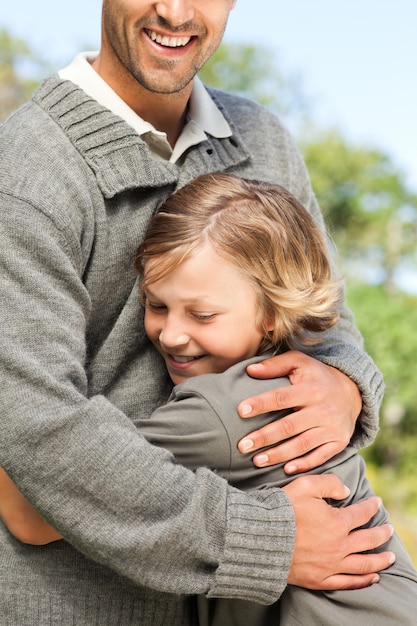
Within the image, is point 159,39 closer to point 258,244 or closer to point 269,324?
point 258,244

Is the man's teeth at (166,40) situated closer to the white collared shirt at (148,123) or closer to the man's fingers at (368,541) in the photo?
the white collared shirt at (148,123)

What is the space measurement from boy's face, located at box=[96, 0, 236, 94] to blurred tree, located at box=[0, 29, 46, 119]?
13646 mm

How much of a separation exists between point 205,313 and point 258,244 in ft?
0.56

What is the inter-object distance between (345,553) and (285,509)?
0.51ft

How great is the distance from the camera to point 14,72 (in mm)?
16219

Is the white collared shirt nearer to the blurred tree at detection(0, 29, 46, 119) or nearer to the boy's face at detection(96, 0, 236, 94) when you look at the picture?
the boy's face at detection(96, 0, 236, 94)

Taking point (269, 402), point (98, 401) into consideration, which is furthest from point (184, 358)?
point (98, 401)

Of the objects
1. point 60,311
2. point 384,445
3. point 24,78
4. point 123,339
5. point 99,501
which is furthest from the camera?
point 24,78

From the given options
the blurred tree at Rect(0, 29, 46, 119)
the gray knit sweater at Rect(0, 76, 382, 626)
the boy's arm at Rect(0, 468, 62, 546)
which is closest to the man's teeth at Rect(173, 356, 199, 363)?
the gray knit sweater at Rect(0, 76, 382, 626)

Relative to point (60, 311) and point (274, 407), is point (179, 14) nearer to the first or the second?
point (60, 311)

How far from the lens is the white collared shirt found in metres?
1.93

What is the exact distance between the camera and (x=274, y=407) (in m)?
1.67

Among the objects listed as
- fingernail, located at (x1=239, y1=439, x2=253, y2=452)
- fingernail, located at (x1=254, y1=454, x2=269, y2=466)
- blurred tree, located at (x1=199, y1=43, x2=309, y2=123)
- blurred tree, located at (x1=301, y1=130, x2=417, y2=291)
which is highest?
fingernail, located at (x1=239, y1=439, x2=253, y2=452)

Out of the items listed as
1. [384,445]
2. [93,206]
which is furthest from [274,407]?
[384,445]
